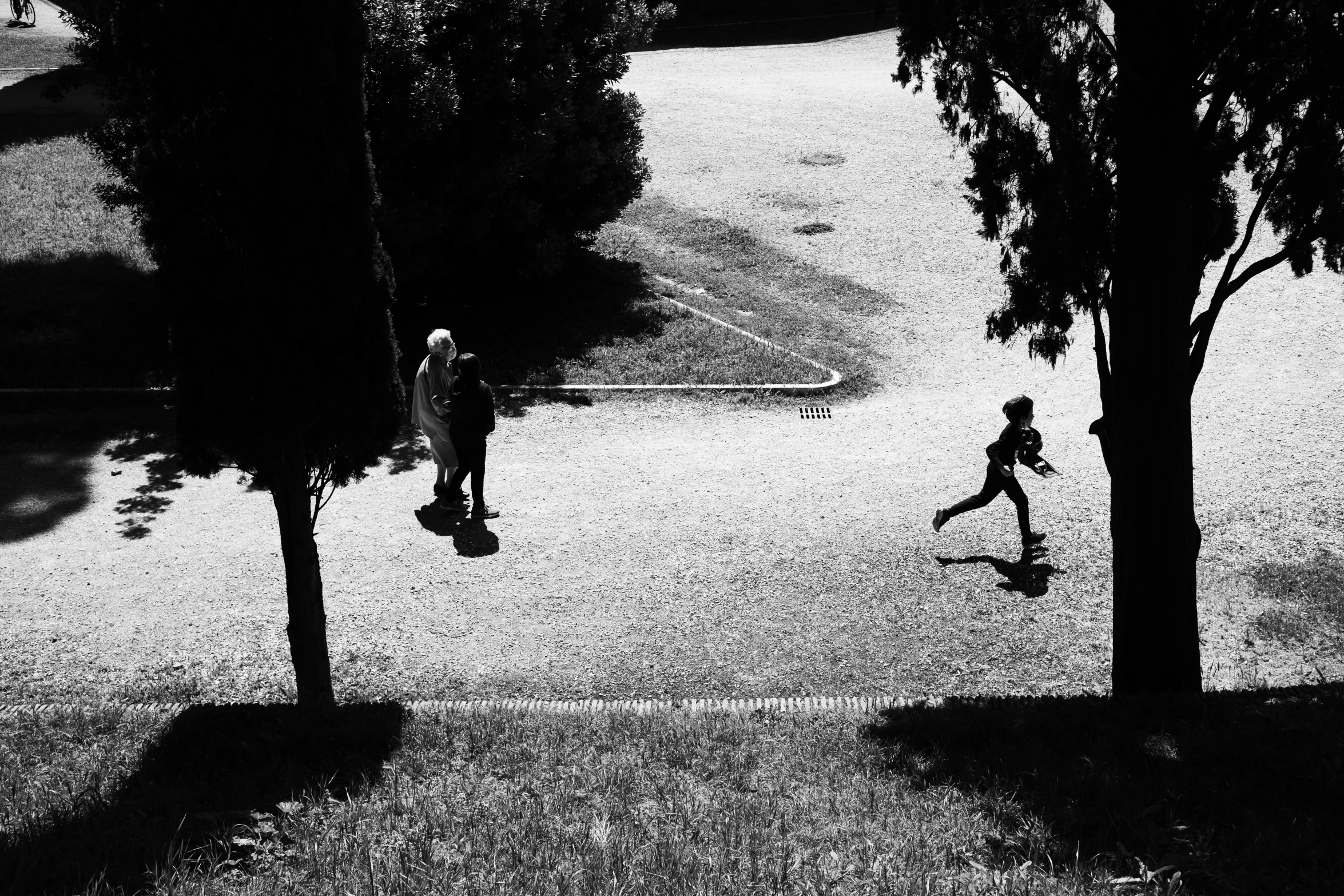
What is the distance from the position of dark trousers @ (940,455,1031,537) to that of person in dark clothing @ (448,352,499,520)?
436cm

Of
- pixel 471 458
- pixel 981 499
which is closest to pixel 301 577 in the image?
pixel 471 458

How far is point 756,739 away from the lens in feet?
21.8

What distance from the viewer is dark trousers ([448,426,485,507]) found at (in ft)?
Result: 35.4

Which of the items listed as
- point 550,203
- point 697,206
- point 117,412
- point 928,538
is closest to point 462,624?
point 928,538

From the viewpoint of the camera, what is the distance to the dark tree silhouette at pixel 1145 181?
696 cm

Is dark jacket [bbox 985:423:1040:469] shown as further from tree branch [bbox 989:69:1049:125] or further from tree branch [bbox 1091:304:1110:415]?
tree branch [bbox 989:69:1049:125]

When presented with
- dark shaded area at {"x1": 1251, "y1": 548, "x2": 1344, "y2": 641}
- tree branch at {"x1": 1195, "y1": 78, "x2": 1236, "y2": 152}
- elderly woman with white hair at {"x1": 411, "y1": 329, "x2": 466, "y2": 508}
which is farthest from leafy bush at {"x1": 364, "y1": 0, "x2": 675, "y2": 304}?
dark shaded area at {"x1": 1251, "y1": 548, "x2": 1344, "y2": 641}

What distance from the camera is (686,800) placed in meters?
5.57

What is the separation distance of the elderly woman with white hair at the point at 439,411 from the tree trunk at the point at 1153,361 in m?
6.25

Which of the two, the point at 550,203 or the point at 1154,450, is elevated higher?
the point at 550,203

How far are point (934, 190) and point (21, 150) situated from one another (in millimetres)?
16306

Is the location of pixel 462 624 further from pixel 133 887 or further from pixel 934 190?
pixel 934 190

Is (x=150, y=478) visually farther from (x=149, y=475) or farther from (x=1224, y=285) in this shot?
(x=1224, y=285)

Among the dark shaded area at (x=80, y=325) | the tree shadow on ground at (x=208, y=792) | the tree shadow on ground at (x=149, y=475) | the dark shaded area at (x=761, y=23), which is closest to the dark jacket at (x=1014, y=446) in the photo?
the tree shadow on ground at (x=208, y=792)
